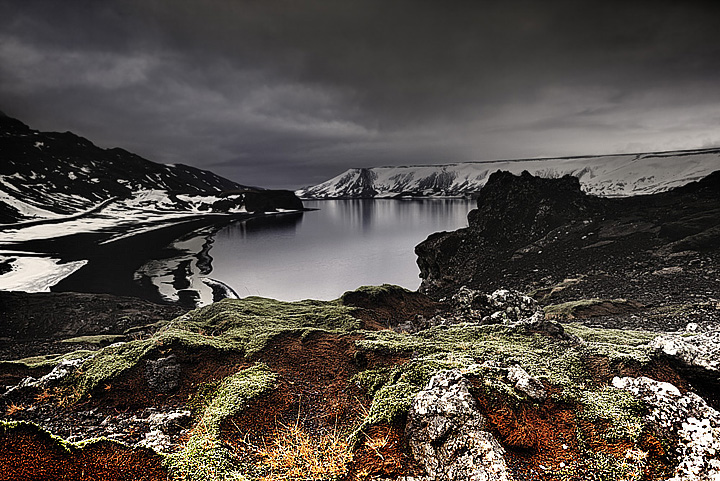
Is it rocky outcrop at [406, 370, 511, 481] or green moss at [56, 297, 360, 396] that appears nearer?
rocky outcrop at [406, 370, 511, 481]

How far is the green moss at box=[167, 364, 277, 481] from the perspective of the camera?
415cm

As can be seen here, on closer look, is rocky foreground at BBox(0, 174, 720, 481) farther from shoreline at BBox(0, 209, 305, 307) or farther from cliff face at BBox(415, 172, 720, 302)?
shoreline at BBox(0, 209, 305, 307)

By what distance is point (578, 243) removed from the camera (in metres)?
33.4

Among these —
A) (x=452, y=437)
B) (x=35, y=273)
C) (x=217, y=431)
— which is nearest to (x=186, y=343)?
(x=217, y=431)

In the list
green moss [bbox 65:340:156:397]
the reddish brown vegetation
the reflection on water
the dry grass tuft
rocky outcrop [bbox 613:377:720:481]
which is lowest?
the reflection on water

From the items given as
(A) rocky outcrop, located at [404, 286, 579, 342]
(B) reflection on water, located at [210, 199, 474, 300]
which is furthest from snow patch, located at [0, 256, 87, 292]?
(A) rocky outcrop, located at [404, 286, 579, 342]

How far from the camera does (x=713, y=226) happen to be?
27.2 m

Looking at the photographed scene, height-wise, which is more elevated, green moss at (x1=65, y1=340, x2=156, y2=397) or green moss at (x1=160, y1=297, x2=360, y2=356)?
green moss at (x1=65, y1=340, x2=156, y2=397)

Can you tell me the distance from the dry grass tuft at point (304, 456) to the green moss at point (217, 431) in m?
0.44

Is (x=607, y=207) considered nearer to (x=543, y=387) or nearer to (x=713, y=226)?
(x=713, y=226)

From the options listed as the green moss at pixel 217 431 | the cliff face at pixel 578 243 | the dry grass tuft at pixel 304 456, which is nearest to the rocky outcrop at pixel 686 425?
the dry grass tuft at pixel 304 456

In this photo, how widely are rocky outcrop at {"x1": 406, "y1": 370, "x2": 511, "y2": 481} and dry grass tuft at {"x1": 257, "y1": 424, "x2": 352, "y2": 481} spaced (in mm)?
1010

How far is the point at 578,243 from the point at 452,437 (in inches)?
1414

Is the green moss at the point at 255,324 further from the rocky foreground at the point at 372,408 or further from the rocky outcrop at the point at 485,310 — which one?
the rocky outcrop at the point at 485,310
